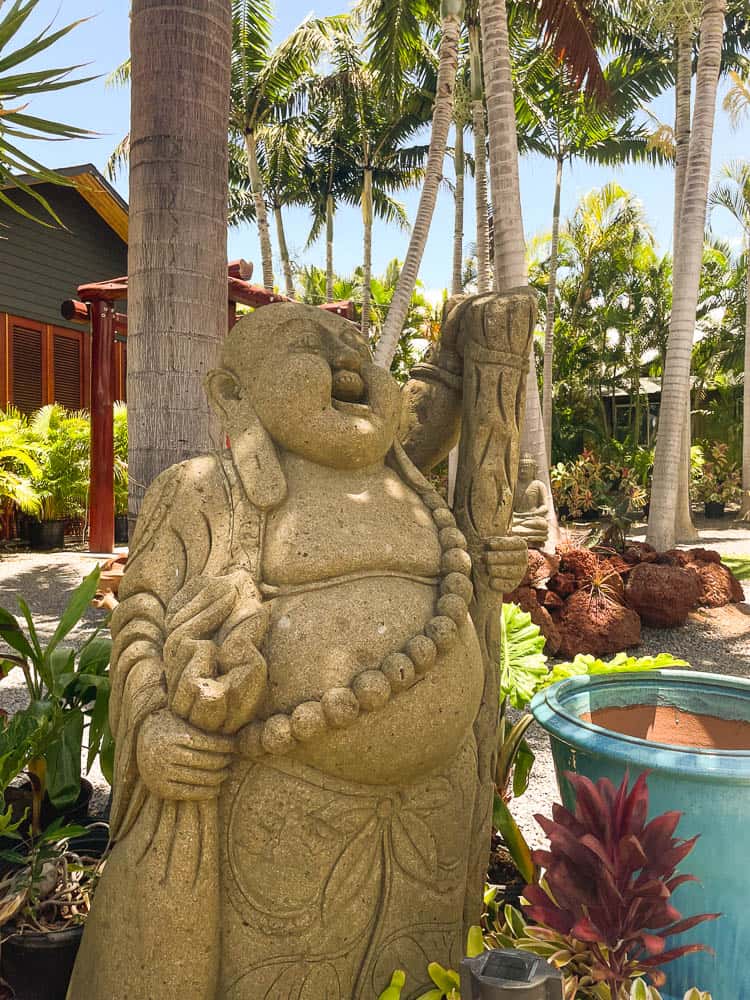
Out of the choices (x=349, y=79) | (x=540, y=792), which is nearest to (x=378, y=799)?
(x=540, y=792)

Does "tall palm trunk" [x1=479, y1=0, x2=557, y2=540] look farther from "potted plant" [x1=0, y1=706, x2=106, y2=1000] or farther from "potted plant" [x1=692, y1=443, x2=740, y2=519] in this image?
"potted plant" [x1=692, y1=443, x2=740, y2=519]

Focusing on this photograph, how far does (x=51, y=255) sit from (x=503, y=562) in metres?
12.2

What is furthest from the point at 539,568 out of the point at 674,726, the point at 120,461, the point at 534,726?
the point at 120,461

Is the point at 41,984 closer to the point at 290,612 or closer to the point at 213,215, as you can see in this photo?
the point at 290,612

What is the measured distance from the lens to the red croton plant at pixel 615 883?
1.58 metres

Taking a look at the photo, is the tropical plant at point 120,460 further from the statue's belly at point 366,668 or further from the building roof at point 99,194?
the statue's belly at point 366,668

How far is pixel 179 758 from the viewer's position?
1524mm

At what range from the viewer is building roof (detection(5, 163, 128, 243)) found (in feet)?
37.7

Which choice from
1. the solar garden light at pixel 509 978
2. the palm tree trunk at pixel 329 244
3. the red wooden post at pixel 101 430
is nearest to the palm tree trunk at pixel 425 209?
the red wooden post at pixel 101 430

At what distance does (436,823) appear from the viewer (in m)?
1.80

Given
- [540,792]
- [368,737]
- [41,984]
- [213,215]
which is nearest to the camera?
[368,737]

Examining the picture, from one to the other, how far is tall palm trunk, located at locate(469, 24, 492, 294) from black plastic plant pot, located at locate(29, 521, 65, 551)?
7.25 metres

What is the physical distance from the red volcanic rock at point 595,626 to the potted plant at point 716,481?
13803 mm

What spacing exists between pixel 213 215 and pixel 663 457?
6136 millimetres
